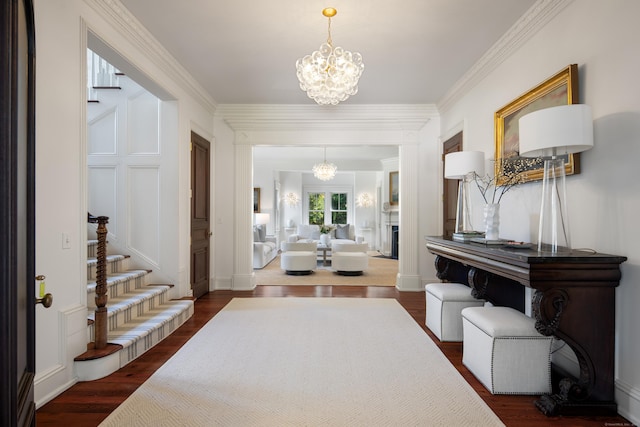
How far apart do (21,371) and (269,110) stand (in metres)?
4.88

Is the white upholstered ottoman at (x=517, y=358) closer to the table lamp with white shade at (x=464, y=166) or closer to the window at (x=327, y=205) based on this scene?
the table lamp with white shade at (x=464, y=166)

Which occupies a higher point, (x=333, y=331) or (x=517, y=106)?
(x=517, y=106)

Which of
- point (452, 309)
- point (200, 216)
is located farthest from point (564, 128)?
point (200, 216)

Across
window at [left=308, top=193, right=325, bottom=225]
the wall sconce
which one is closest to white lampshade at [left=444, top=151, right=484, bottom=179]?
the wall sconce

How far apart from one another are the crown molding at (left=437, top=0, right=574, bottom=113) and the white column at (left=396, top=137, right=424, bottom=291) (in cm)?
103

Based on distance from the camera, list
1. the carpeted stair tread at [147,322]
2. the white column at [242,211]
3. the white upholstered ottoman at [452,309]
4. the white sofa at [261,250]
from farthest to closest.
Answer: the white sofa at [261,250]
the white column at [242,211]
the white upholstered ottoman at [452,309]
the carpeted stair tread at [147,322]

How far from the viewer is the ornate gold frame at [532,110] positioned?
2.36 m

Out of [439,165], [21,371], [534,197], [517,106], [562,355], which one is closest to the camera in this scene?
[21,371]

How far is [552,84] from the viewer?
259cm

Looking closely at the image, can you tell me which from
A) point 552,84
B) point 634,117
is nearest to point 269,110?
point 552,84

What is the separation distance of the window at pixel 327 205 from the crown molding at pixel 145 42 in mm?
7951

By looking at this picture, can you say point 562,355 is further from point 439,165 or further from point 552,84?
point 439,165

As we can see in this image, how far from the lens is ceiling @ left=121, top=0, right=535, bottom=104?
9.25 feet

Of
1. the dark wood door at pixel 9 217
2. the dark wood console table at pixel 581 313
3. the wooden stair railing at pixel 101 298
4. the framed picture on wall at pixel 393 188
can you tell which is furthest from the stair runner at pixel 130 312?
the framed picture on wall at pixel 393 188
